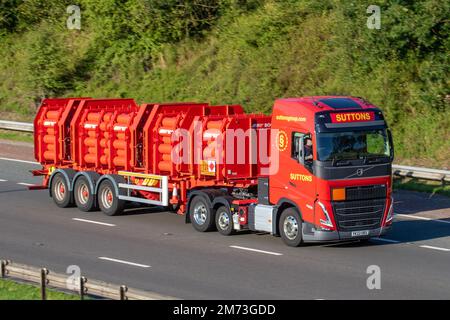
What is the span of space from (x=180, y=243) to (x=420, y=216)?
6528mm

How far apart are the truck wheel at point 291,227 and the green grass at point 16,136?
57.1ft

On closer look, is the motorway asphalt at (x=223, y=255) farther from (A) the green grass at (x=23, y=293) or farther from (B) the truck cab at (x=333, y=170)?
(A) the green grass at (x=23, y=293)

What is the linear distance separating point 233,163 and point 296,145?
1.97 meters

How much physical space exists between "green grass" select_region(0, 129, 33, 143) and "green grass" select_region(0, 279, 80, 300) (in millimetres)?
20519

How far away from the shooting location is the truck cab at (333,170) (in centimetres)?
2111

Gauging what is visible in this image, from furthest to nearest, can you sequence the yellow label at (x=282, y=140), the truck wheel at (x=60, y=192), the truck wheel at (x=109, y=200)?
the truck wheel at (x=60, y=192) < the truck wheel at (x=109, y=200) < the yellow label at (x=282, y=140)

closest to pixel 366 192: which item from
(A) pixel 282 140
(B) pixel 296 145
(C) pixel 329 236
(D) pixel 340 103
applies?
(C) pixel 329 236

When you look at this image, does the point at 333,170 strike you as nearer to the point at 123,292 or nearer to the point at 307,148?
the point at 307,148

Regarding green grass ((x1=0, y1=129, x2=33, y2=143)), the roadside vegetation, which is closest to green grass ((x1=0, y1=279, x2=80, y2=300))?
the roadside vegetation

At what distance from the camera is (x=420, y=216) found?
1009 inches

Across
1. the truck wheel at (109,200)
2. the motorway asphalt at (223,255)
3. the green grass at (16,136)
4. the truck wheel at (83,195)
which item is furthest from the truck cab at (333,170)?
the green grass at (16,136)

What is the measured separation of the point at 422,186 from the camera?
2839 cm

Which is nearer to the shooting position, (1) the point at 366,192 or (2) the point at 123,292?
(2) the point at 123,292

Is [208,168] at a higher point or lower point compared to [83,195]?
higher
